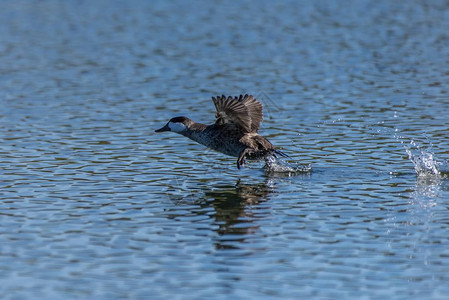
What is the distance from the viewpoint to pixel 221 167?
13.8 meters

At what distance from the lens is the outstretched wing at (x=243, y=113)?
1277 cm

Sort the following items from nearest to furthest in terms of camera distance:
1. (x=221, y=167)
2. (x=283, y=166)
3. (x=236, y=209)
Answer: (x=236, y=209) < (x=283, y=166) < (x=221, y=167)

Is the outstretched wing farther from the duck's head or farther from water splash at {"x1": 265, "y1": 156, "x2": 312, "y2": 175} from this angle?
the duck's head

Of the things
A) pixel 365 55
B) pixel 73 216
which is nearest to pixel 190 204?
pixel 73 216

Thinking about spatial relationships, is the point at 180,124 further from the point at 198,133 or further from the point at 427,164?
the point at 427,164

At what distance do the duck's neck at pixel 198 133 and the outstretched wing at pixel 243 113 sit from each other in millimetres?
439

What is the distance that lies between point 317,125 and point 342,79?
4.53 metres

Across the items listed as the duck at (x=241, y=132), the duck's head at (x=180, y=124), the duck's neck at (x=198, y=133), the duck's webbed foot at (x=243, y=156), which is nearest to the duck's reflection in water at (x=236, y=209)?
the duck's webbed foot at (x=243, y=156)

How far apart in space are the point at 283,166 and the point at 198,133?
1.42 metres

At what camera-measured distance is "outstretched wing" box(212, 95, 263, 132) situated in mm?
12766

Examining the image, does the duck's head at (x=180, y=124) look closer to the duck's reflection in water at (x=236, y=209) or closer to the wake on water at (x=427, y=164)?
the duck's reflection in water at (x=236, y=209)

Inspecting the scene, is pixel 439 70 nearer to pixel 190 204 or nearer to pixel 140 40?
pixel 140 40

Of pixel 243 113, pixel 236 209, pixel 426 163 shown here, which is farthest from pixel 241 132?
pixel 426 163

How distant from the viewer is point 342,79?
2011 cm
